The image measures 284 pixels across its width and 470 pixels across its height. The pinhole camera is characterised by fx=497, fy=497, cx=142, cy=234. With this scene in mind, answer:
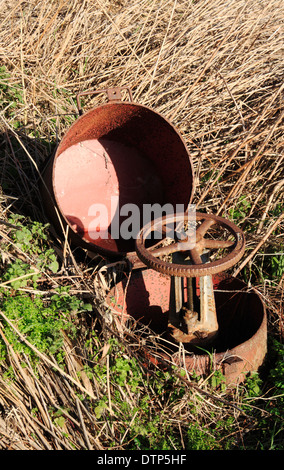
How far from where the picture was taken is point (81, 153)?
3098 millimetres

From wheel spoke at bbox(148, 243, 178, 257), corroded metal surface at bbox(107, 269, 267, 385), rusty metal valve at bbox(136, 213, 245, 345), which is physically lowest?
corroded metal surface at bbox(107, 269, 267, 385)

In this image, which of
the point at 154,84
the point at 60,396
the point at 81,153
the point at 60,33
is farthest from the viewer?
the point at 60,33

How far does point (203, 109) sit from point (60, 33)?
1445 mm

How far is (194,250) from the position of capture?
240cm

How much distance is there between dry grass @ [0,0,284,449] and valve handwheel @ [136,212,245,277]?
0.57 m

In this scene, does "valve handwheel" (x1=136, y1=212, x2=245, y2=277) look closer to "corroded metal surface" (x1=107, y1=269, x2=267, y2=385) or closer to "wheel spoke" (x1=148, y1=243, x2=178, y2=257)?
"wheel spoke" (x1=148, y1=243, x2=178, y2=257)

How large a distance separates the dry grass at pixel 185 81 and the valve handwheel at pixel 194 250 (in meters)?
0.57

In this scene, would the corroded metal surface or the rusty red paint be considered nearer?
the corroded metal surface

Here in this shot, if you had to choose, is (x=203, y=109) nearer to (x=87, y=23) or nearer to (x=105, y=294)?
(x=87, y=23)

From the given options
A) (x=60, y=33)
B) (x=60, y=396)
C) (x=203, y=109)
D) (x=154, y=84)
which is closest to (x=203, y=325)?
(x=60, y=396)

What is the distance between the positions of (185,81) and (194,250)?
1897 mm

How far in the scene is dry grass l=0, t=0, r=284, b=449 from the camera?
3.38 metres

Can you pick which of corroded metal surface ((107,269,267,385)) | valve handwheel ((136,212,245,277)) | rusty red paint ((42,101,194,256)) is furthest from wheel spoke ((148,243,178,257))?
rusty red paint ((42,101,194,256))

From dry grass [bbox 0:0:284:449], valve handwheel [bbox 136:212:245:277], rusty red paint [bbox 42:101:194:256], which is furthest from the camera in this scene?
dry grass [bbox 0:0:284:449]
